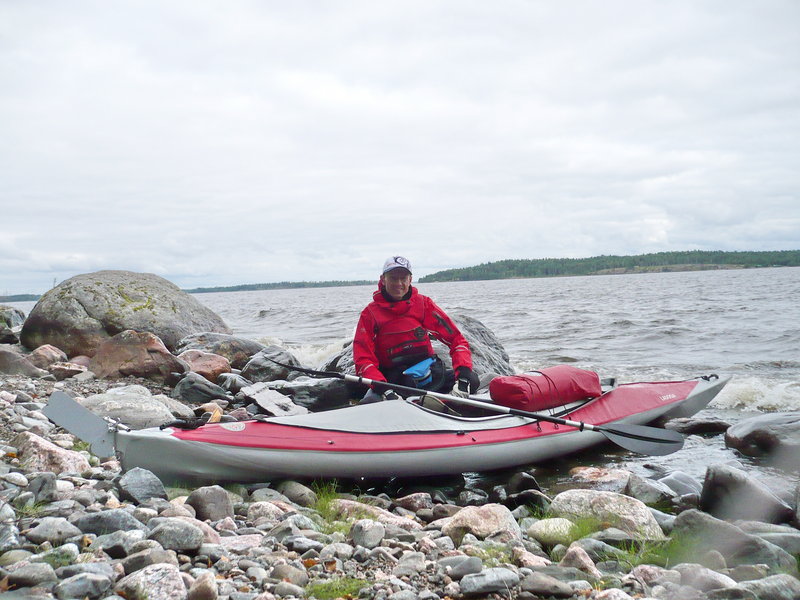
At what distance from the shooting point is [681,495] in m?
5.10

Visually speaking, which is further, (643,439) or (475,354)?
(475,354)

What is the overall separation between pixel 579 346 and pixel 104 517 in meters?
14.1

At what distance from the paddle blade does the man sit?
62.4 inches

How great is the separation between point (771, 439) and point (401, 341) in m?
4.02

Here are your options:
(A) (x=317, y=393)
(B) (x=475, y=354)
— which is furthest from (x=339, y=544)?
(B) (x=475, y=354)

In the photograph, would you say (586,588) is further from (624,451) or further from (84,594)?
(624,451)

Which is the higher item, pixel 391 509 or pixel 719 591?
pixel 719 591

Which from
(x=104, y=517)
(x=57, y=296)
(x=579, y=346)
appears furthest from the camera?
(x=579, y=346)

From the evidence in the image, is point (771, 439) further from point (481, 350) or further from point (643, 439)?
point (481, 350)

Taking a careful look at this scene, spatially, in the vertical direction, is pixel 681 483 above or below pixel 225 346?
below

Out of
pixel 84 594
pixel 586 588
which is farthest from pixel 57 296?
pixel 586 588

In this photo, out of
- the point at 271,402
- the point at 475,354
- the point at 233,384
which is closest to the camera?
the point at 271,402

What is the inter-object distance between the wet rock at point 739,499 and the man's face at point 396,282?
11.9 feet

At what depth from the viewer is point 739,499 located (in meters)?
4.40
